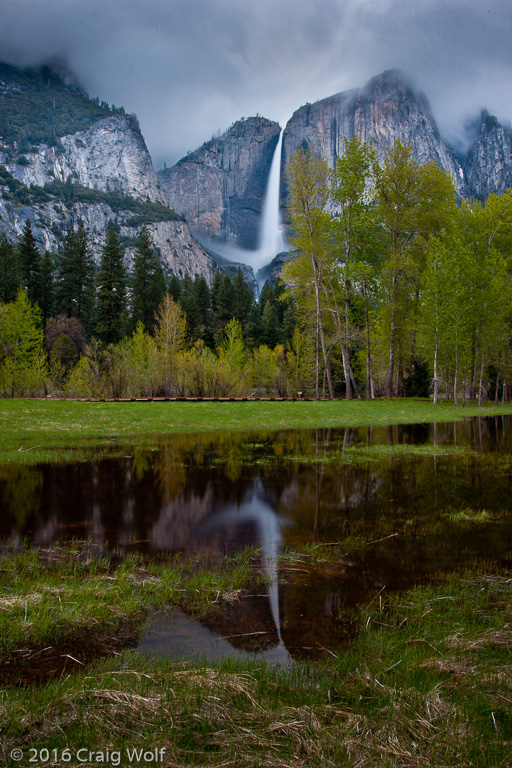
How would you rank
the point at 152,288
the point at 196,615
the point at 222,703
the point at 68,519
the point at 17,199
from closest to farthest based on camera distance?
the point at 222,703, the point at 196,615, the point at 68,519, the point at 152,288, the point at 17,199

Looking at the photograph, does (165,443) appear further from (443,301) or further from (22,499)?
(443,301)

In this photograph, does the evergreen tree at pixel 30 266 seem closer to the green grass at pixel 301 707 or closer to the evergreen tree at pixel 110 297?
the evergreen tree at pixel 110 297

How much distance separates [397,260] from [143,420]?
2590 cm

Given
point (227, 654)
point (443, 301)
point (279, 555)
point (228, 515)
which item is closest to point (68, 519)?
point (228, 515)

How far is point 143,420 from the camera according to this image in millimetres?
21203

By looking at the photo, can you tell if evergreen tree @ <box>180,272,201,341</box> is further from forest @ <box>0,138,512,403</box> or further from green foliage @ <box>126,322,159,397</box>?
green foliage @ <box>126,322,159,397</box>

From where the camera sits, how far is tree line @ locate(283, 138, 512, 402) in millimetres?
35000

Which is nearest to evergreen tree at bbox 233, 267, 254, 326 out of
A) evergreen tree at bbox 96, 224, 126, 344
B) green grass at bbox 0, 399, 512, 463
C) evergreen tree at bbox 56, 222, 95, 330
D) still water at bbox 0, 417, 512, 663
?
evergreen tree at bbox 96, 224, 126, 344

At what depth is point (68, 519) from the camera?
21.5 ft

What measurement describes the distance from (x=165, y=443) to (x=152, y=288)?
65898mm

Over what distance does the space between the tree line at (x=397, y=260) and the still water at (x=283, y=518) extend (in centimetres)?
2488

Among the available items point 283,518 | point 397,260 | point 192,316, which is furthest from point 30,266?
point 283,518

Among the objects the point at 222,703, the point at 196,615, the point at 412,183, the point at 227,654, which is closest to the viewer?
the point at 222,703

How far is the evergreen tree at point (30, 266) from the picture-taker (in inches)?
2611
